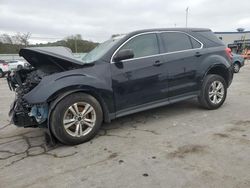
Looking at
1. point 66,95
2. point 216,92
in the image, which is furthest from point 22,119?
point 216,92

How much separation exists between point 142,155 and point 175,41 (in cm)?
274

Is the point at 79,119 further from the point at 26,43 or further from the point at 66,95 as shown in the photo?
the point at 26,43

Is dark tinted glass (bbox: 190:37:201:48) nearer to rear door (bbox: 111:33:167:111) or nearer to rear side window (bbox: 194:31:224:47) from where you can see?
rear side window (bbox: 194:31:224:47)

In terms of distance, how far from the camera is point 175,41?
5371mm

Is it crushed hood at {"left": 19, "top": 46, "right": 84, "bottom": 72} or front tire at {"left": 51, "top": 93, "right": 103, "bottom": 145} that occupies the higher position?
crushed hood at {"left": 19, "top": 46, "right": 84, "bottom": 72}

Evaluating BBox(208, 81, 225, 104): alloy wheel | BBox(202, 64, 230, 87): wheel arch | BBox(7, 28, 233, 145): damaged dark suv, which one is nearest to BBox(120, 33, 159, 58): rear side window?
BBox(7, 28, 233, 145): damaged dark suv

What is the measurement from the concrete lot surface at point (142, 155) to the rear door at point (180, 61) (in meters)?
0.61

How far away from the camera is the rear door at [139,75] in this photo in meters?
4.55

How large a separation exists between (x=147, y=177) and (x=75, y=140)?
154 cm

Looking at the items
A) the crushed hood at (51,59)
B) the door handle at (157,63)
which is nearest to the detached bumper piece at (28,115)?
the crushed hood at (51,59)

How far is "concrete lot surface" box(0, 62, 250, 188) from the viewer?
2.98 m

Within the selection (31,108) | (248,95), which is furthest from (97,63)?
(248,95)

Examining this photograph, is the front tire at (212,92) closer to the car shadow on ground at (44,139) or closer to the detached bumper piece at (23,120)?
the car shadow on ground at (44,139)

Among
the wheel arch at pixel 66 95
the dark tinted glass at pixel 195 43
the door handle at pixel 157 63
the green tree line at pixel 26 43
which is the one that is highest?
the green tree line at pixel 26 43
